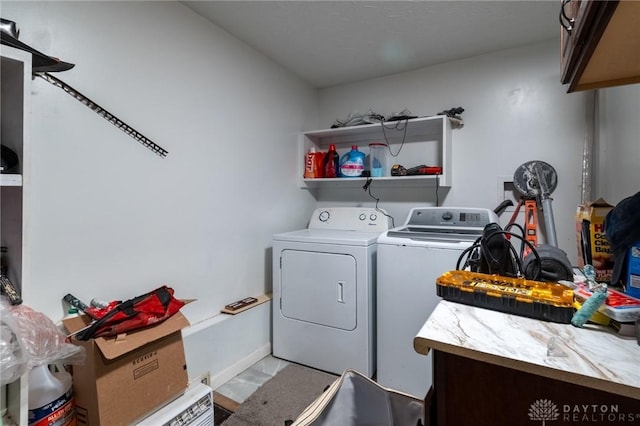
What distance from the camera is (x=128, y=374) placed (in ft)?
3.99

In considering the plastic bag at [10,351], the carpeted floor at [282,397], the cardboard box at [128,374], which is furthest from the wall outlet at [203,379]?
the plastic bag at [10,351]

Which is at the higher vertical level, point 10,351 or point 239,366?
point 10,351

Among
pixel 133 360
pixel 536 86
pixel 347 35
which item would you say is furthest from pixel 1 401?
pixel 536 86

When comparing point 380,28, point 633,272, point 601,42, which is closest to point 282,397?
point 633,272

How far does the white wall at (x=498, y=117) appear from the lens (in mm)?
2139

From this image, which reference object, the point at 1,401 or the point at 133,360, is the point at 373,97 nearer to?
the point at 133,360

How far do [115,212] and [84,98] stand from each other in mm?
531

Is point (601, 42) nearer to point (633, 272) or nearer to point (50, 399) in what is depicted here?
point (633, 272)

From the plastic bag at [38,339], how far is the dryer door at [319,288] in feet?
4.37

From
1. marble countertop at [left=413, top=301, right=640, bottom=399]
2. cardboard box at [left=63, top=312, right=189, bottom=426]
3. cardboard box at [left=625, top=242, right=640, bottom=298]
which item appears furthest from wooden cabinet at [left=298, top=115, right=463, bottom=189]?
cardboard box at [left=63, top=312, right=189, bottom=426]

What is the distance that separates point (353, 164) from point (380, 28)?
1025 millimetres

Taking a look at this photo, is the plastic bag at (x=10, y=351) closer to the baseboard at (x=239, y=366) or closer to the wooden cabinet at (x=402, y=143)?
the baseboard at (x=239, y=366)

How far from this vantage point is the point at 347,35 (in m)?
2.09

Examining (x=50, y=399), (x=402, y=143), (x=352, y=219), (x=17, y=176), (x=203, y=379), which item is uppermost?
(x=402, y=143)
